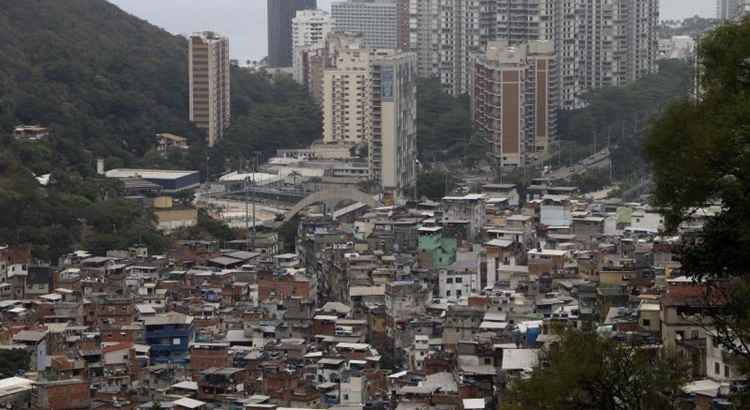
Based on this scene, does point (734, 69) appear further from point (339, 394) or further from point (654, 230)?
point (654, 230)

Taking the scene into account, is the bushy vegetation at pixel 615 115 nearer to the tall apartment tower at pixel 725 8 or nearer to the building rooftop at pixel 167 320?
the tall apartment tower at pixel 725 8

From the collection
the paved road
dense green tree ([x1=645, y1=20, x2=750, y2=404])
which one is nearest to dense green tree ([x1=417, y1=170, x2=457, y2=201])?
the paved road

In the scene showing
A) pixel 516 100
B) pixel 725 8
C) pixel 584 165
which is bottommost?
pixel 584 165

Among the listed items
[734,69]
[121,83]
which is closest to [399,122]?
[121,83]

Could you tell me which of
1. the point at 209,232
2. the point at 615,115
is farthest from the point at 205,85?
the point at 209,232

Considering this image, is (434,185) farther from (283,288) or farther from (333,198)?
(283,288)

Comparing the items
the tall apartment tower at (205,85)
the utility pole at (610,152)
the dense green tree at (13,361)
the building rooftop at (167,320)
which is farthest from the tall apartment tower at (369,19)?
the dense green tree at (13,361)

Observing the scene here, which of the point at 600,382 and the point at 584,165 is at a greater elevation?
Result: the point at 600,382
